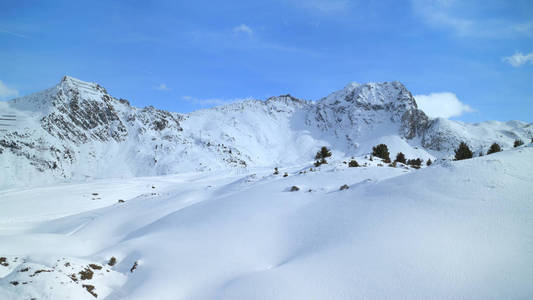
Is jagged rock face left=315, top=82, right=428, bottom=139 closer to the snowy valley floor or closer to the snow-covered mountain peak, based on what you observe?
the snow-covered mountain peak

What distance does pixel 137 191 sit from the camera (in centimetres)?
3083

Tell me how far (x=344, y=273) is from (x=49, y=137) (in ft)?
274

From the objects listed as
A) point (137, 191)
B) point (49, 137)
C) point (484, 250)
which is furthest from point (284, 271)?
point (49, 137)

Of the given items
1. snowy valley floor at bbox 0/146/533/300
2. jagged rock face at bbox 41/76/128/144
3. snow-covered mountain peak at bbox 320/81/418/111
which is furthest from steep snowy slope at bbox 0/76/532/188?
snowy valley floor at bbox 0/146/533/300

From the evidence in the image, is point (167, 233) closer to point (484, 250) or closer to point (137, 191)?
point (484, 250)

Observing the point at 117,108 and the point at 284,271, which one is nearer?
the point at 284,271

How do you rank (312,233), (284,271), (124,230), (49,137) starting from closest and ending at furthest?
(284,271) < (312,233) < (124,230) < (49,137)

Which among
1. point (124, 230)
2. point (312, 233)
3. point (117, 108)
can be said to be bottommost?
point (124, 230)

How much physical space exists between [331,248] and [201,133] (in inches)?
3809

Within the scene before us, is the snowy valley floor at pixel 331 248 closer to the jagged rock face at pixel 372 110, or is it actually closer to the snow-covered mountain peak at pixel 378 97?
the jagged rock face at pixel 372 110

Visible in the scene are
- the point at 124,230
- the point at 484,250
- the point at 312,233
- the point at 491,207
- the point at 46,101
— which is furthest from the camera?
the point at 46,101

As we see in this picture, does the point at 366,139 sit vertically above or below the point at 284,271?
above

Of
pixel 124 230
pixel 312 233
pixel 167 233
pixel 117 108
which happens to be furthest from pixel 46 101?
pixel 312 233

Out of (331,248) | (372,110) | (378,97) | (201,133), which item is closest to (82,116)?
(201,133)
